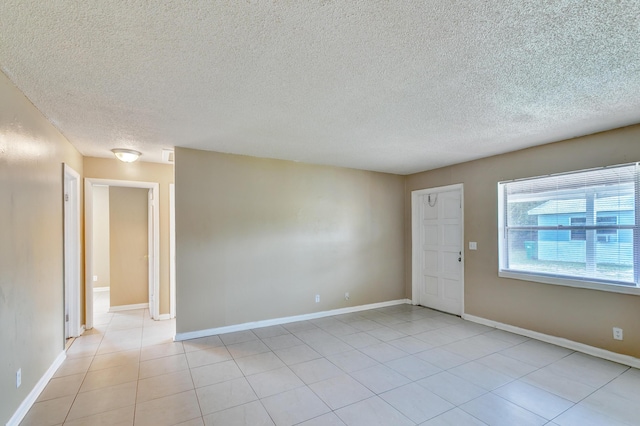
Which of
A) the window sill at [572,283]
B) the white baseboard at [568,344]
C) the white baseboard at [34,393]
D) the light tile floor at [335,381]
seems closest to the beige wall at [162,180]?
the light tile floor at [335,381]

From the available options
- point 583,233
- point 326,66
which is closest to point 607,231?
point 583,233

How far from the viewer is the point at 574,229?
11.7 ft

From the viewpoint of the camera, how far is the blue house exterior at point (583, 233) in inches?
125

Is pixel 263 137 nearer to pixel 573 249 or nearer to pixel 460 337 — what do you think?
pixel 460 337

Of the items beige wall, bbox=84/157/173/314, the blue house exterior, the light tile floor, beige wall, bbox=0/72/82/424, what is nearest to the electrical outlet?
the light tile floor

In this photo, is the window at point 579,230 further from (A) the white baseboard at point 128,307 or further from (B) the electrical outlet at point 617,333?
(A) the white baseboard at point 128,307

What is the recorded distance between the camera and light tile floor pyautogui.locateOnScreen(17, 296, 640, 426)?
7.62ft

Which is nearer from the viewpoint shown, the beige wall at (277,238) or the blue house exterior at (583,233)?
the blue house exterior at (583,233)

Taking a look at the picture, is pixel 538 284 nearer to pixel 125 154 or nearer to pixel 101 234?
pixel 125 154

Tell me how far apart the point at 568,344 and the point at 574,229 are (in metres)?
1.34

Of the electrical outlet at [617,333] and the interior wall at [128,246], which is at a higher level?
the interior wall at [128,246]

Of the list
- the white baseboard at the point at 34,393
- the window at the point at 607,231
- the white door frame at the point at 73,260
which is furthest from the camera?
the white door frame at the point at 73,260

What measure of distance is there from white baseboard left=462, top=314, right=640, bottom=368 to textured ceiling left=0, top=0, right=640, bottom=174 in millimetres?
2370

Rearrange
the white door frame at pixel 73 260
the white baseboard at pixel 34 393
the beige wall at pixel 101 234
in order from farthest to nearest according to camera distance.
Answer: the beige wall at pixel 101 234, the white door frame at pixel 73 260, the white baseboard at pixel 34 393
